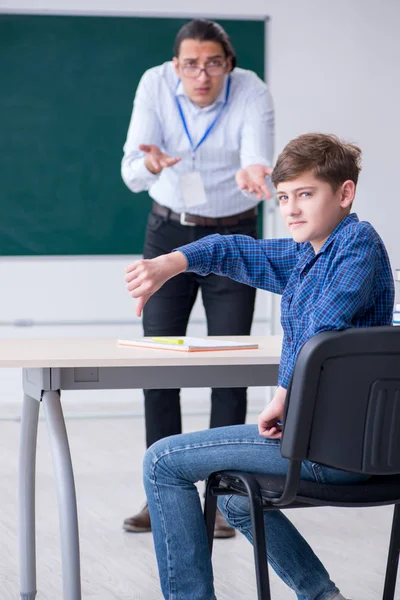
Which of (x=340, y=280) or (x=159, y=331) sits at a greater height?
(x=340, y=280)

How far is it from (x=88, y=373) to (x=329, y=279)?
62 centimetres

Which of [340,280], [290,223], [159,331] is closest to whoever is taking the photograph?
[340,280]

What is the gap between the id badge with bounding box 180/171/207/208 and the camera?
3033 millimetres

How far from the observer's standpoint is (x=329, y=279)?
1740mm

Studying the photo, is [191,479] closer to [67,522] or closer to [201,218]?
[67,522]

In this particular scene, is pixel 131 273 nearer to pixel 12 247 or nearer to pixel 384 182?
pixel 12 247

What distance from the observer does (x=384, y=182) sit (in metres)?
5.36

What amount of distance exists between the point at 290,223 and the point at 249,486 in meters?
0.55

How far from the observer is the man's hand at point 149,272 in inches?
75.8

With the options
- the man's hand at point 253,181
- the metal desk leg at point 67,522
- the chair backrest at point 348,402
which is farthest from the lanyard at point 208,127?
the chair backrest at point 348,402

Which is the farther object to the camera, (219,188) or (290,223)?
(219,188)

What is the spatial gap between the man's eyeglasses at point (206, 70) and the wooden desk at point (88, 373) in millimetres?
1187

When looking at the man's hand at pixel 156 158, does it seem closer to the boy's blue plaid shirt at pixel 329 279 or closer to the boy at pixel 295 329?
the boy's blue plaid shirt at pixel 329 279

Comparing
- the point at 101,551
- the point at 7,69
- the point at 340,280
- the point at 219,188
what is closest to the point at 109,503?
the point at 101,551
